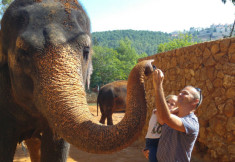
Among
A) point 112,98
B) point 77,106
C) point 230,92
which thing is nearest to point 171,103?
point 77,106

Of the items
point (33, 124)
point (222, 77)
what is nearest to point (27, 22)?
point (33, 124)

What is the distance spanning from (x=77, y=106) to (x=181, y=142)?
3.57ft

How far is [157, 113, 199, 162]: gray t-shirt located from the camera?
2.14 m

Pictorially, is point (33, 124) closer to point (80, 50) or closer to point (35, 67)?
point (35, 67)

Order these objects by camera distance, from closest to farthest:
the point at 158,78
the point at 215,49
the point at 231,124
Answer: the point at 158,78, the point at 231,124, the point at 215,49

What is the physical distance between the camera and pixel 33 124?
297cm

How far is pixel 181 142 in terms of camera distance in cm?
224

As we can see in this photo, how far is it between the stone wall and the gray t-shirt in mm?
3020

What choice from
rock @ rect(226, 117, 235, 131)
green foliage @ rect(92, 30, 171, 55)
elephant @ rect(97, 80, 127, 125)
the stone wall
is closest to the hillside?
green foliage @ rect(92, 30, 171, 55)

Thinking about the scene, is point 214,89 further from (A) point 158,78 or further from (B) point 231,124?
(A) point 158,78

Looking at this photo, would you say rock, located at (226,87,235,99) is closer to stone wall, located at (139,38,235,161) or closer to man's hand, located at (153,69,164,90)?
stone wall, located at (139,38,235,161)

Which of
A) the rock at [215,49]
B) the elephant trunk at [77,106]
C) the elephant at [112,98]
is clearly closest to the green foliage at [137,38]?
the elephant at [112,98]

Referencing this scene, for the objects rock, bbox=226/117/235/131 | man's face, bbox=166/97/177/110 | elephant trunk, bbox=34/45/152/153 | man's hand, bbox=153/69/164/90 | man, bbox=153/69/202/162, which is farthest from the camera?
rock, bbox=226/117/235/131

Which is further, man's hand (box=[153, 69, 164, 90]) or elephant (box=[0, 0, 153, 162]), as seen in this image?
man's hand (box=[153, 69, 164, 90])
